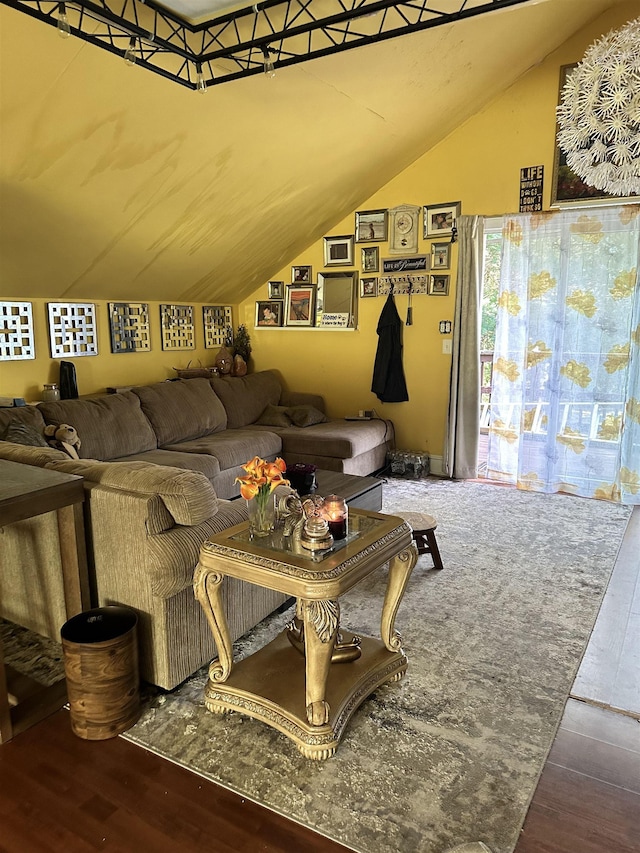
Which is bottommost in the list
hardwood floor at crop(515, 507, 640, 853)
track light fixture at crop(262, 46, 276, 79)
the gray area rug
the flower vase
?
hardwood floor at crop(515, 507, 640, 853)

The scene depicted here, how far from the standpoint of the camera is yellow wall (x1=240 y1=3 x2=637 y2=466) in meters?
4.50

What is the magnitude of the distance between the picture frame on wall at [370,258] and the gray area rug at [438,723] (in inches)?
116

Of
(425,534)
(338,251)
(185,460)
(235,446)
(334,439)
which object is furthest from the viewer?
(338,251)

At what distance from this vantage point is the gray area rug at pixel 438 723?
1688mm

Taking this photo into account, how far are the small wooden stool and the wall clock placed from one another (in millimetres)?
2757

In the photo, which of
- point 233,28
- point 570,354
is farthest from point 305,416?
point 233,28

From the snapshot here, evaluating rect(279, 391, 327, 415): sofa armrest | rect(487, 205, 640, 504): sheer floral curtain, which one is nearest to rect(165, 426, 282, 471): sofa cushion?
rect(279, 391, 327, 415): sofa armrest

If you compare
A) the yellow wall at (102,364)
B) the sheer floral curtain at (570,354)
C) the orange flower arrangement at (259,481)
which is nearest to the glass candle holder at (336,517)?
the orange flower arrangement at (259,481)

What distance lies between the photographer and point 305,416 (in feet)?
17.3

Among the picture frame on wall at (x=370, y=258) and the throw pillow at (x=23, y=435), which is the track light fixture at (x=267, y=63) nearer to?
the throw pillow at (x=23, y=435)

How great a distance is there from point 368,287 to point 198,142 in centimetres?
227

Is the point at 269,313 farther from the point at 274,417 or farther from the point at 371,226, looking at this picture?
the point at 371,226

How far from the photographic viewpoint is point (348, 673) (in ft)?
7.08

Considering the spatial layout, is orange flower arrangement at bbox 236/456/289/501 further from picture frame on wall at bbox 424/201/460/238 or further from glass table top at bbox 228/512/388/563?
picture frame on wall at bbox 424/201/460/238
